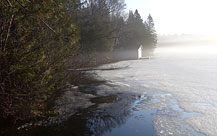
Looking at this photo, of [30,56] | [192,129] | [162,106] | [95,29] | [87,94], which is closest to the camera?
[30,56]

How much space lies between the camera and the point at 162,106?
739cm

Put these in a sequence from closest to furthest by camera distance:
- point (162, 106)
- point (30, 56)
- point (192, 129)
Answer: point (30, 56), point (192, 129), point (162, 106)

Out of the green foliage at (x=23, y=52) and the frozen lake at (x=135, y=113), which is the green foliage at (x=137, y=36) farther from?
the green foliage at (x=23, y=52)

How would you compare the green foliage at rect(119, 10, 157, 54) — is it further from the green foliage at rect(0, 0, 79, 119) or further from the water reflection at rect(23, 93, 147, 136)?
the green foliage at rect(0, 0, 79, 119)

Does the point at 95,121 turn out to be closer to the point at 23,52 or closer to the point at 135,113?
the point at 135,113

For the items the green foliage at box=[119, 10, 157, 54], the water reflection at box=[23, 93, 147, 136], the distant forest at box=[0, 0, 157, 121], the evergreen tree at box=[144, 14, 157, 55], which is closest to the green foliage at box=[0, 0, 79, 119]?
the distant forest at box=[0, 0, 157, 121]

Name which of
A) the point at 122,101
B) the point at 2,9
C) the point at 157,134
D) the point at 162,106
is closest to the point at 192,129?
the point at 157,134

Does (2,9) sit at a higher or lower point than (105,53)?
higher

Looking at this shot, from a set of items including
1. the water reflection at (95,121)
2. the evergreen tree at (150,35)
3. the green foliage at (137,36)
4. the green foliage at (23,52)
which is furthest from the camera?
the evergreen tree at (150,35)

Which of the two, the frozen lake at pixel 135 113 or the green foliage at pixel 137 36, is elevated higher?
the green foliage at pixel 137 36

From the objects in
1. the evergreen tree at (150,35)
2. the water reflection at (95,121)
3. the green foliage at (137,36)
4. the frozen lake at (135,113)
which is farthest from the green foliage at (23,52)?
the evergreen tree at (150,35)

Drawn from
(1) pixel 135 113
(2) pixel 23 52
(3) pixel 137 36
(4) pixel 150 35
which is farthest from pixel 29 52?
(4) pixel 150 35

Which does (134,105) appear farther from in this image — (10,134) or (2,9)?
(2,9)

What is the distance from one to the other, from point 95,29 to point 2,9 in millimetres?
19605
